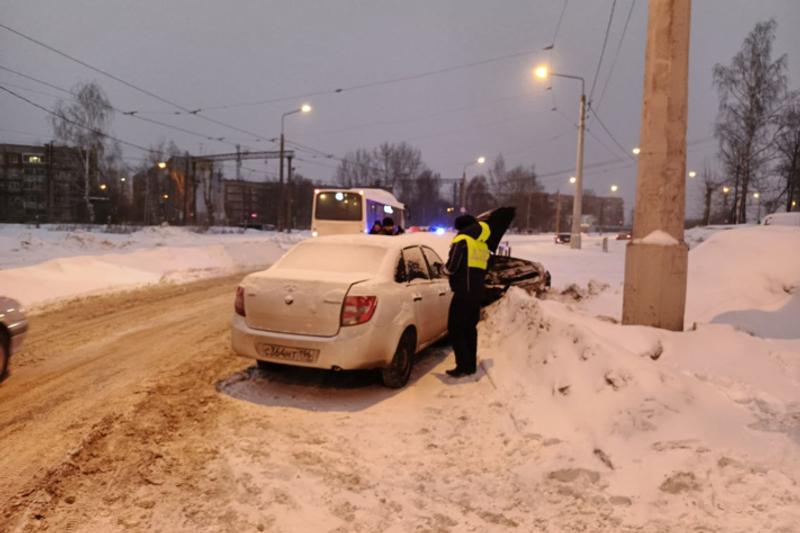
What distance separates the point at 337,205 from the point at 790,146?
36528 millimetres

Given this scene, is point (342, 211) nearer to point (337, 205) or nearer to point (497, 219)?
point (337, 205)

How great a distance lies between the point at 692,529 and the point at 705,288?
20.6ft

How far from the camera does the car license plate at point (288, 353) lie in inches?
198

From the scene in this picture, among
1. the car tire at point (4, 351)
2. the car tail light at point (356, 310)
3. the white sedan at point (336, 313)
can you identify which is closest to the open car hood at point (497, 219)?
the white sedan at point (336, 313)

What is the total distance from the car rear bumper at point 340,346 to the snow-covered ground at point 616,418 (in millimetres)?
399

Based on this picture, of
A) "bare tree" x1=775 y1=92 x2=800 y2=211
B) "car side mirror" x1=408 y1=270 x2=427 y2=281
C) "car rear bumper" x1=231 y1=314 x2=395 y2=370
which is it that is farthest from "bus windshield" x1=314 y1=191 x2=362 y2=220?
"bare tree" x1=775 y1=92 x2=800 y2=211

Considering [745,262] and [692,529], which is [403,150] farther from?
[692,529]

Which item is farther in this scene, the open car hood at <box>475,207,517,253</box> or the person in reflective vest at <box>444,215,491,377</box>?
the open car hood at <box>475,207,517,253</box>

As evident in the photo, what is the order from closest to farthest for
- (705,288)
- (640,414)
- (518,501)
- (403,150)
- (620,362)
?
(518,501)
(640,414)
(620,362)
(705,288)
(403,150)

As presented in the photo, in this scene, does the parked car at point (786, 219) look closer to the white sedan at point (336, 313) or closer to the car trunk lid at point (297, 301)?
the white sedan at point (336, 313)

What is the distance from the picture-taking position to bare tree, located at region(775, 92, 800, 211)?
3850 centimetres

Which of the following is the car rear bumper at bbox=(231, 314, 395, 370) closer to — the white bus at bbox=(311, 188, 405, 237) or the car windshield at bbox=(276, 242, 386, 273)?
the car windshield at bbox=(276, 242, 386, 273)

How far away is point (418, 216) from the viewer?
8825 cm

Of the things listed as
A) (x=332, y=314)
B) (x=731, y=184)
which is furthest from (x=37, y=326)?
(x=731, y=184)
